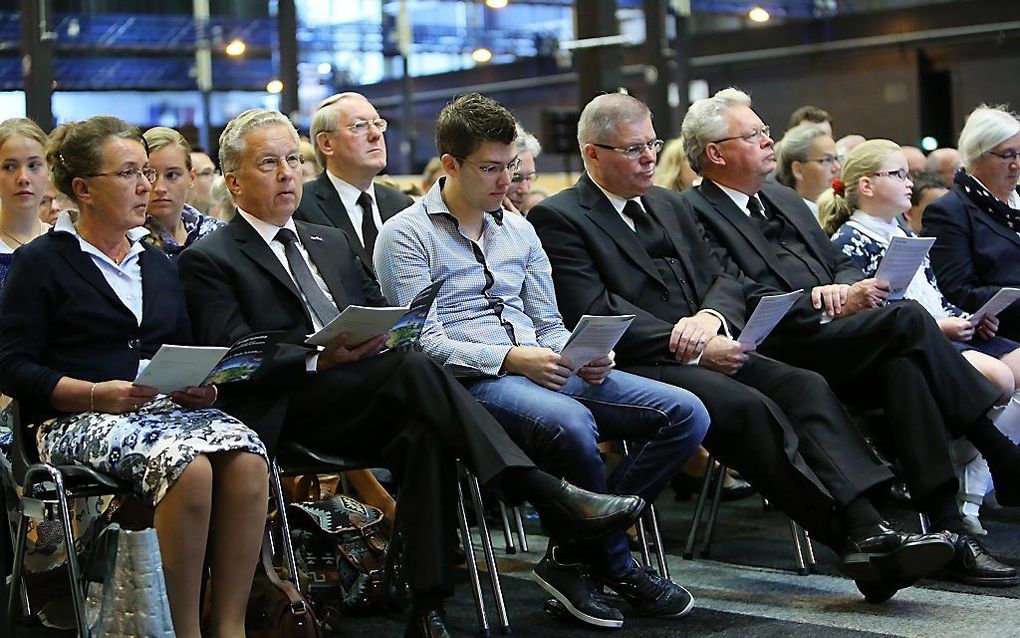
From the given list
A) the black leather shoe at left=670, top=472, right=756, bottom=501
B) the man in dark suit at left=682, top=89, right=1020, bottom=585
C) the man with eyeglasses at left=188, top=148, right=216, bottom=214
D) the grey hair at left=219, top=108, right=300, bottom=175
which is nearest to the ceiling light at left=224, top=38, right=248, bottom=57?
the man with eyeglasses at left=188, top=148, right=216, bottom=214

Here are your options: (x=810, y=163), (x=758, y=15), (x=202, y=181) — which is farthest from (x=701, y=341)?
(x=758, y=15)

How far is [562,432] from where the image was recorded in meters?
3.60

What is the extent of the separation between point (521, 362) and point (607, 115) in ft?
3.19

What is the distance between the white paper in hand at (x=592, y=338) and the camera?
3584mm

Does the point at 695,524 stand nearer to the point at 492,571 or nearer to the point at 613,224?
the point at 613,224

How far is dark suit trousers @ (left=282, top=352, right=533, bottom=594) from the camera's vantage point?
3.37 meters

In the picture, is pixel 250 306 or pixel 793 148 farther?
pixel 793 148

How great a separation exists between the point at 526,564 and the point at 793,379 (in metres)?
1.12

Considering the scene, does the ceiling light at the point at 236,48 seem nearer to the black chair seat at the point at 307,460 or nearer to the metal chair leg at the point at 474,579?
the black chair seat at the point at 307,460

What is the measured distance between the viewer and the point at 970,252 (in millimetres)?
5348

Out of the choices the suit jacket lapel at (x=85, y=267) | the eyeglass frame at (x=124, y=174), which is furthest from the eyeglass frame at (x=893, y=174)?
the suit jacket lapel at (x=85, y=267)

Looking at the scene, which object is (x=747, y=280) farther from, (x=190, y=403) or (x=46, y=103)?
(x=46, y=103)

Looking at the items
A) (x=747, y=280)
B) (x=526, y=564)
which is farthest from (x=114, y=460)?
(x=747, y=280)

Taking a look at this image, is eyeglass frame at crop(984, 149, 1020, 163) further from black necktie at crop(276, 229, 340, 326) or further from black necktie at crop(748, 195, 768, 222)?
black necktie at crop(276, 229, 340, 326)
